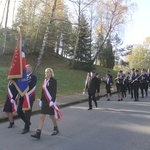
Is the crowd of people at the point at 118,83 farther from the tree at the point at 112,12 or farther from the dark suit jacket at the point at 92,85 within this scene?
the tree at the point at 112,12

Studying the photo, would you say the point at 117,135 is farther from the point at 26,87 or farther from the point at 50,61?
the point at 50,61

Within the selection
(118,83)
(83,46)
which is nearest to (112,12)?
(83,46)

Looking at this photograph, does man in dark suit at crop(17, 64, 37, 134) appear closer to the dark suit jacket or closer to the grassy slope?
the dark suit jacket

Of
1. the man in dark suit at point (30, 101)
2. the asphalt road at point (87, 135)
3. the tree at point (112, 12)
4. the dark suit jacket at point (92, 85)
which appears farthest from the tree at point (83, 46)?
the man in dark suit at point (30, 101)

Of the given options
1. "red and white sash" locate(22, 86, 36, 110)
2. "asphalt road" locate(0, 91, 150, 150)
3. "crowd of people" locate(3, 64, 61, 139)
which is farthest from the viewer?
"red and white sash" locate(22, 86, 36, 110)

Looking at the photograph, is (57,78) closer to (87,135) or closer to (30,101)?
(30,101)

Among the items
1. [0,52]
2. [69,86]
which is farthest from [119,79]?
[0,52]

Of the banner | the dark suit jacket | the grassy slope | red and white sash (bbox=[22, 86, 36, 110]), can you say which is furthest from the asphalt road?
the grassy slope

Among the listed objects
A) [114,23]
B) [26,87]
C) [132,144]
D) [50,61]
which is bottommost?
[132,144]

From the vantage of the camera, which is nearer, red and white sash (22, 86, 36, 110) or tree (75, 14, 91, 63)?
red and white sash (22, 86, 36, 110)

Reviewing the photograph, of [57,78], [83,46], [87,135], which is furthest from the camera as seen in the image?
[83,46]

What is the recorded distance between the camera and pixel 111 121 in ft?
34.4

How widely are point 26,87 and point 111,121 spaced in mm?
3368

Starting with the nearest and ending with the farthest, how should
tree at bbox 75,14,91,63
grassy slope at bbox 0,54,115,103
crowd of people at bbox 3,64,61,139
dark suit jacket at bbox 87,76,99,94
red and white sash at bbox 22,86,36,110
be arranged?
crowd of people at bbox 3,64,61,139
red and white sash at bbox 22,86,36,110
dark suit jacket at bbox 87,76,99,94
grassy slope at bbox 0,54,115,103
tree at bbox 75,14,91,63
